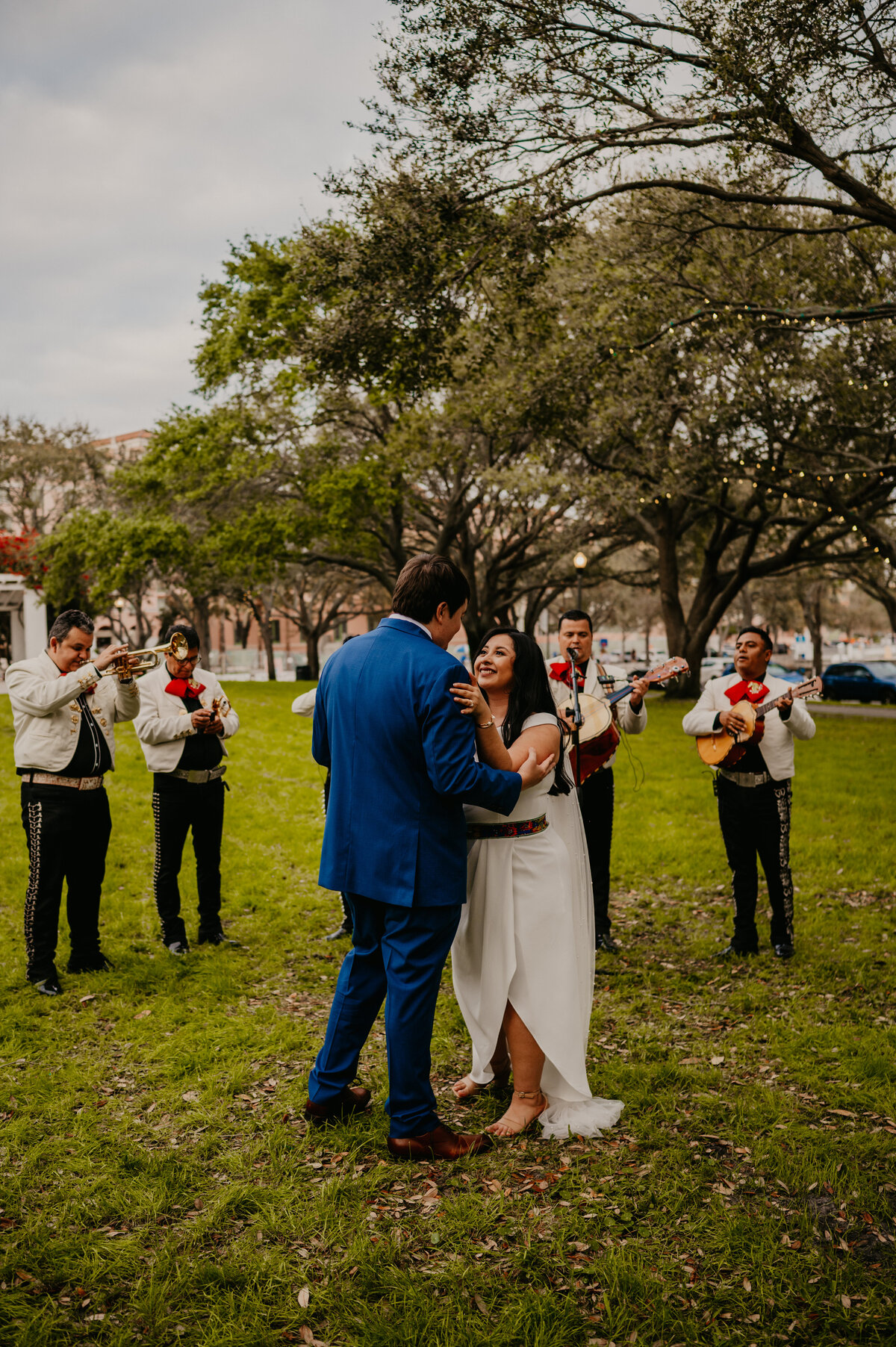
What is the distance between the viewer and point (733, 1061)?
202 inches

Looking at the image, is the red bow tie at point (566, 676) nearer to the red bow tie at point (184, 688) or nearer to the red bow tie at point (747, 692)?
the red bow tie at point (747, 692)

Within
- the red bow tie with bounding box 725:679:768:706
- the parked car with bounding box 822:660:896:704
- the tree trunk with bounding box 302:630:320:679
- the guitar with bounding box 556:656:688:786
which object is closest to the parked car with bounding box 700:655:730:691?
the parked car with bounding box 822:660:896:704

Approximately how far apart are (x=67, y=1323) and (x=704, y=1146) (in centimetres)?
261

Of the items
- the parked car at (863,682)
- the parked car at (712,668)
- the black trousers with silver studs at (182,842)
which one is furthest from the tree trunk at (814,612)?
the black trousers with silver studs at (182,842)

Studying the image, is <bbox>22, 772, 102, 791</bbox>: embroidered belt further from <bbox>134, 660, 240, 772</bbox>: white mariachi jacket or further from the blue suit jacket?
Answer: the blue suit jacket

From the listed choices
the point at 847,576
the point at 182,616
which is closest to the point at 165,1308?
the point at 847,576

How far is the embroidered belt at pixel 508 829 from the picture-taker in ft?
13.8

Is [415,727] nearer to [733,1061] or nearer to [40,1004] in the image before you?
[733,1061]

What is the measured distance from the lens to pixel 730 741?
21.1 feet

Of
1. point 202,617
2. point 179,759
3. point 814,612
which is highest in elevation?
point 202,617

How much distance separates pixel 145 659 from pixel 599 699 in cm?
298

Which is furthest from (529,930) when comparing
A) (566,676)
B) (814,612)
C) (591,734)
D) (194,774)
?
(814,612)

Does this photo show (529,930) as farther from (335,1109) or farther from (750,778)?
(750,778)

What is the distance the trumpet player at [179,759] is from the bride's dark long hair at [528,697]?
299cm
